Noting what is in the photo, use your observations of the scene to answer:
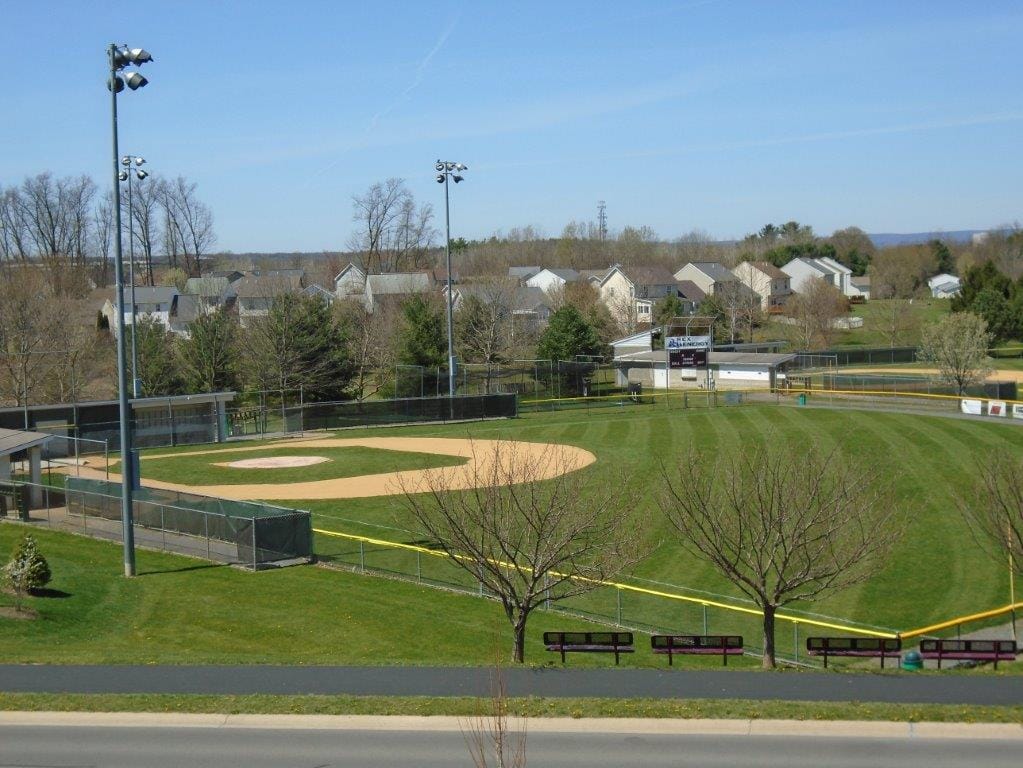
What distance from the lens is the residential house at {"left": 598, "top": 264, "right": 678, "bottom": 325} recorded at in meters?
118

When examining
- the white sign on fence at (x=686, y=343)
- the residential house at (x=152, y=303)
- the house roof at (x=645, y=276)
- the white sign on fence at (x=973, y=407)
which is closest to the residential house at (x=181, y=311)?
the residential house at (x=152, y=303)

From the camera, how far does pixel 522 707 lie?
16.2 meters

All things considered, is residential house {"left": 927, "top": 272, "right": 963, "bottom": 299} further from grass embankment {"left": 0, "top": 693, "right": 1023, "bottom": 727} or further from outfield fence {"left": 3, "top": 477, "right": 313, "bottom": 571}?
grass embankment {"left": 0, "top": 693, "right": 1023, "bottom": 727}

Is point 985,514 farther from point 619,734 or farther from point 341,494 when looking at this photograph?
point 341,494

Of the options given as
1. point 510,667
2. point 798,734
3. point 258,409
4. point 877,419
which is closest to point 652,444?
point 877,419

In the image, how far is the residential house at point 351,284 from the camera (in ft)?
354

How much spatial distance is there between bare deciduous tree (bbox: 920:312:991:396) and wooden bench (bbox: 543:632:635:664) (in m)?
50.2

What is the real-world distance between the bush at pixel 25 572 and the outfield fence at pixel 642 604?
27.3 ft

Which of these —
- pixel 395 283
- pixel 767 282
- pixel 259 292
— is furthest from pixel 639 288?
pixel 259 292

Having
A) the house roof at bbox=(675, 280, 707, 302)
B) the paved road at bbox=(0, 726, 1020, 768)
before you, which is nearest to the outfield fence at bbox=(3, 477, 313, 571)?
the paved road at bbox=(0, 726, 1020, 768)

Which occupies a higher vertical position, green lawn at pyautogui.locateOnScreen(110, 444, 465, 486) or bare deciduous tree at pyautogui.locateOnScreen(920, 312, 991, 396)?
bare deciduous tree at pyautogui.locateOnScreen(920, 312, 991, 396)

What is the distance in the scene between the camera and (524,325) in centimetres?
9825

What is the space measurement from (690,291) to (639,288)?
859 centimetres

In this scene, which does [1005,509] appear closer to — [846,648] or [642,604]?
[846,648]
